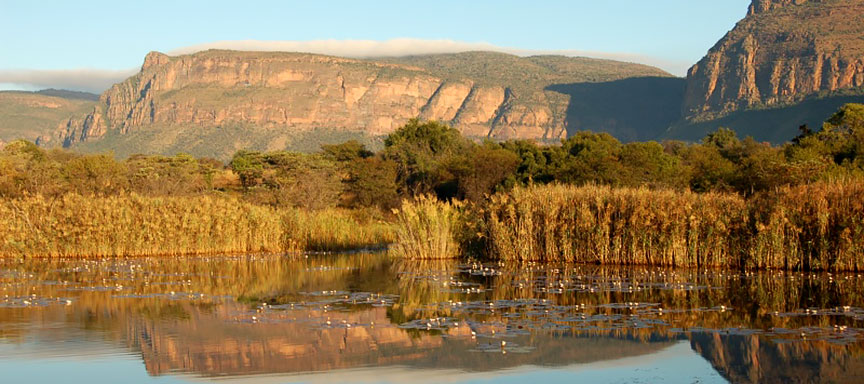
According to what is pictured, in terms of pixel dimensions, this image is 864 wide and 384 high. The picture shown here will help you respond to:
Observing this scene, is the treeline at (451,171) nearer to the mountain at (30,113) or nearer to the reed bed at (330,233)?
the reed bed at (330,233)

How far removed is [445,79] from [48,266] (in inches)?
6351

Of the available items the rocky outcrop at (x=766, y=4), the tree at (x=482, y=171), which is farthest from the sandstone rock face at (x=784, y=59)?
the tree at (x=482, y=171)

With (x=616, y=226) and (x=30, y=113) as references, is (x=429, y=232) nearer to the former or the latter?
(x=616, y=226)

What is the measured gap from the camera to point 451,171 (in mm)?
44375

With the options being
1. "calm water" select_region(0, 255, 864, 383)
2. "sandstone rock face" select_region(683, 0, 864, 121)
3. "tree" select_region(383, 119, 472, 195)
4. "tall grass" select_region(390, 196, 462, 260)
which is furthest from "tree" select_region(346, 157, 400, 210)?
"sandstone rock face" select_region(683, 0, 864, 121)

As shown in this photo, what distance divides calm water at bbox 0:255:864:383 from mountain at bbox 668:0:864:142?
321 ft

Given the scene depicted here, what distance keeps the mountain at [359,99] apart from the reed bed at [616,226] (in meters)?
124

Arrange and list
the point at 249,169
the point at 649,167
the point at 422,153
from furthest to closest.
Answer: the point at 249,169, the point at 422,153, the point at 649,167

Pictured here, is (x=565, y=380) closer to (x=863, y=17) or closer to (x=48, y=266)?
(x=48, y=266)

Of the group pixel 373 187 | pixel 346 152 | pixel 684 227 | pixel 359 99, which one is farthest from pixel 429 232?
pixel 359 99

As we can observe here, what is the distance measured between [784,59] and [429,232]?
12005 cm

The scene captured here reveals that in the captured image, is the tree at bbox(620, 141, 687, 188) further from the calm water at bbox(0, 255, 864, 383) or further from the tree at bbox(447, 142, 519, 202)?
the calm water at bbox(0, 255, 864, 383)

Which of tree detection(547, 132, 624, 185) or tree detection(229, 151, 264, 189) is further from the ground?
tree detection(547, 132, 624, 185)

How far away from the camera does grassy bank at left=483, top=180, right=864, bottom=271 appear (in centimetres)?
1927
